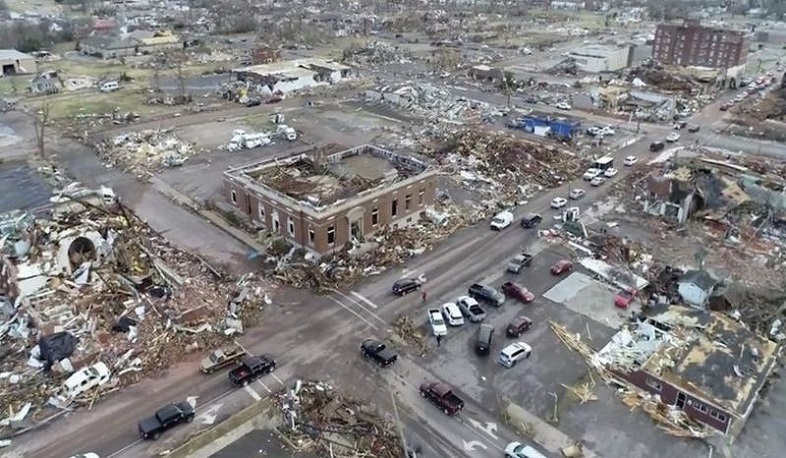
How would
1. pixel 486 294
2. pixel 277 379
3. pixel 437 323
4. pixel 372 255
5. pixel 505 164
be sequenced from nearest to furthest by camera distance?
pixel 277 379, pixel 437 323, pixel 486 294, pixel 372 255, pixel 505 164

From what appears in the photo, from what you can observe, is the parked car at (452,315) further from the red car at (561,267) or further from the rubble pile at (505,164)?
the rubble pile at (505,164)

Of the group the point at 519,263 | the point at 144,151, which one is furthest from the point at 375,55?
the point at 519,263

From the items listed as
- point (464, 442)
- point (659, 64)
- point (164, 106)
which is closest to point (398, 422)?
point (464, 442)

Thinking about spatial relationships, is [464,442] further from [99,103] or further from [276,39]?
[276,39]

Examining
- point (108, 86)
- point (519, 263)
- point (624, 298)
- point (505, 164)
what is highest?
point (108, 86)

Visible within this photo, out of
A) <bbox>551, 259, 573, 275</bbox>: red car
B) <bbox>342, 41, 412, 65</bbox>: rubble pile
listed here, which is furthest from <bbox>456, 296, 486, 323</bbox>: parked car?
<bbox>342, 41, 412, 65</bbox>: rubble pile

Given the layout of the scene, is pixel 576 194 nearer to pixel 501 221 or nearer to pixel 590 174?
pixel 590 174
